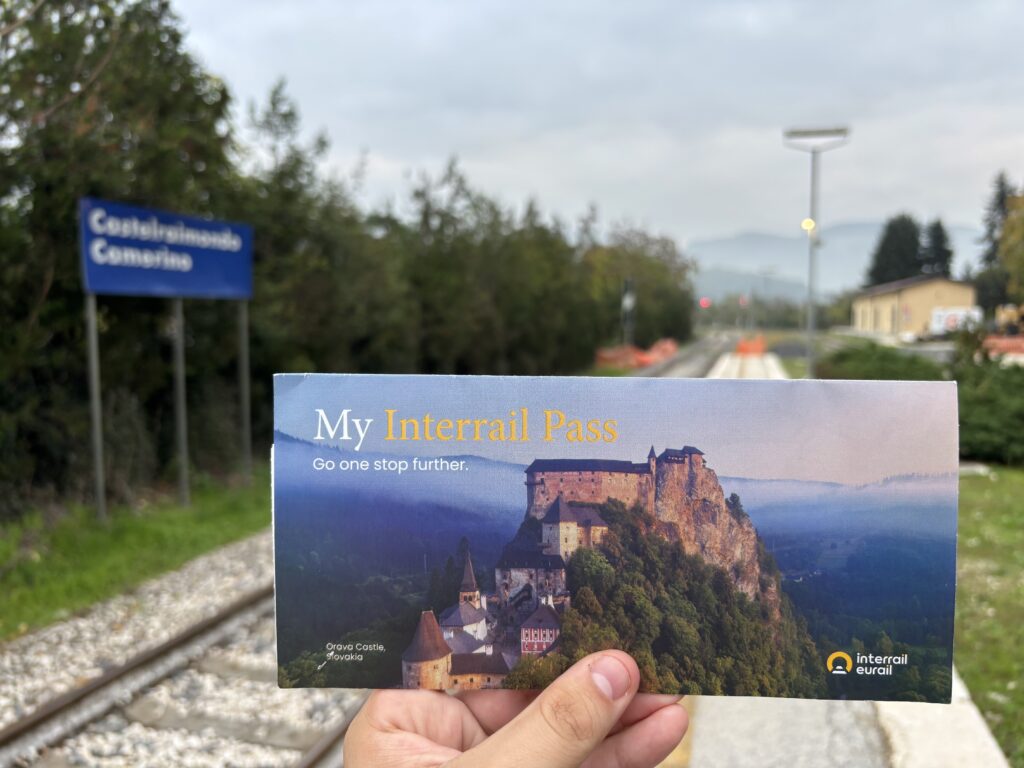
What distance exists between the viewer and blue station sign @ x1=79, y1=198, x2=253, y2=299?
8.89m

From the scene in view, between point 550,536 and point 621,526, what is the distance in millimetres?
138

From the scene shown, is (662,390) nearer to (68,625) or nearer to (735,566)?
(735,566)

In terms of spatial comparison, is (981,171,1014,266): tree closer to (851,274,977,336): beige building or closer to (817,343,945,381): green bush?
(851,274,977,336): beige building

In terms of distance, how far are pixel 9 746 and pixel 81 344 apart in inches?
247

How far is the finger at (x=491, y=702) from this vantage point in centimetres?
190

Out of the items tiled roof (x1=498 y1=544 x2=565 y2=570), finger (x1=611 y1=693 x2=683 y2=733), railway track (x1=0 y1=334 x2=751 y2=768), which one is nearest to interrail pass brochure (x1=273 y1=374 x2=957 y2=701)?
tiled roof (x1=498 y1=544 x2=565 y2=570)

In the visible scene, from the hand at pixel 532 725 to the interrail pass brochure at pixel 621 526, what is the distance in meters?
0.10

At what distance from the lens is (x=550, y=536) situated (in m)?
1.57

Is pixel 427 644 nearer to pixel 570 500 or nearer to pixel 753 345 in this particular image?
pixel 570 500

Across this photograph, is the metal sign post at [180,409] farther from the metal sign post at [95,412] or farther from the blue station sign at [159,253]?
the metal sign post at [95,412]

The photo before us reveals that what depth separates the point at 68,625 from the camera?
6.54m

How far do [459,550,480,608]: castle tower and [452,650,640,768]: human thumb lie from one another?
0.23 metres

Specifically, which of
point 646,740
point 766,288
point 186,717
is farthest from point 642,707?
point 766,288

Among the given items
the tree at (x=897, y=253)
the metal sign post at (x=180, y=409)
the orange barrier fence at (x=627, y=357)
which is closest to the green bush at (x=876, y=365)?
the metal sign post at (x=180, y=409)
